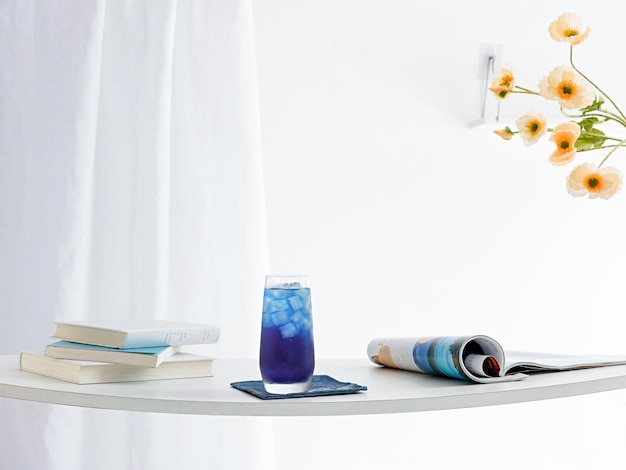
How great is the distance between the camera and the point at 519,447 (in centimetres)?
230

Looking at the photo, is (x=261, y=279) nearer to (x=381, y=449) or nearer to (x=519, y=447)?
(x=381, y=449)

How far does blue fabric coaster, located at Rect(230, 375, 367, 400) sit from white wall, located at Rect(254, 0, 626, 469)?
109 cm

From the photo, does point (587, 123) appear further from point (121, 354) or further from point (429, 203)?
point (429, 203)

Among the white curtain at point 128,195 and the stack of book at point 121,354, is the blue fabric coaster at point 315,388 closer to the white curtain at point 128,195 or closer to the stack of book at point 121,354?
the stack of book at point 121,354

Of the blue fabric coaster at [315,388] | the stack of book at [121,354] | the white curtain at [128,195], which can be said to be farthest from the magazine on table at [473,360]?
the white curtain at [128,195]

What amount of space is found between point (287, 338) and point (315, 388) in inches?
3.0

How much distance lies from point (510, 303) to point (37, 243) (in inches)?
54.0

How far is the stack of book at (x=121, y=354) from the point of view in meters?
1.04

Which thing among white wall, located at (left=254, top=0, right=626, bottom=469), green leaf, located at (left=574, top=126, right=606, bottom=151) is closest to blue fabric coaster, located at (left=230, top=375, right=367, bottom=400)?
green leaf, located at (left=574, top=126, right=606, bottom=151)

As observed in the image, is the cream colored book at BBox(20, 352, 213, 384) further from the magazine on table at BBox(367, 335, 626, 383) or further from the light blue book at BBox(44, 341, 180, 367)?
the magazine on table at BBox(367, 335, 626, 383)

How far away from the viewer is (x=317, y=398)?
2.98 feet

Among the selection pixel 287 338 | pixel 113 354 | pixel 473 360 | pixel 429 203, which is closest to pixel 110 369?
pixel 113 354

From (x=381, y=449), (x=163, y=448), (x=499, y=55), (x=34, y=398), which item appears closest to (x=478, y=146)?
(x=499, y=55)

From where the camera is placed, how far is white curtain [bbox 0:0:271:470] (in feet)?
5.67
